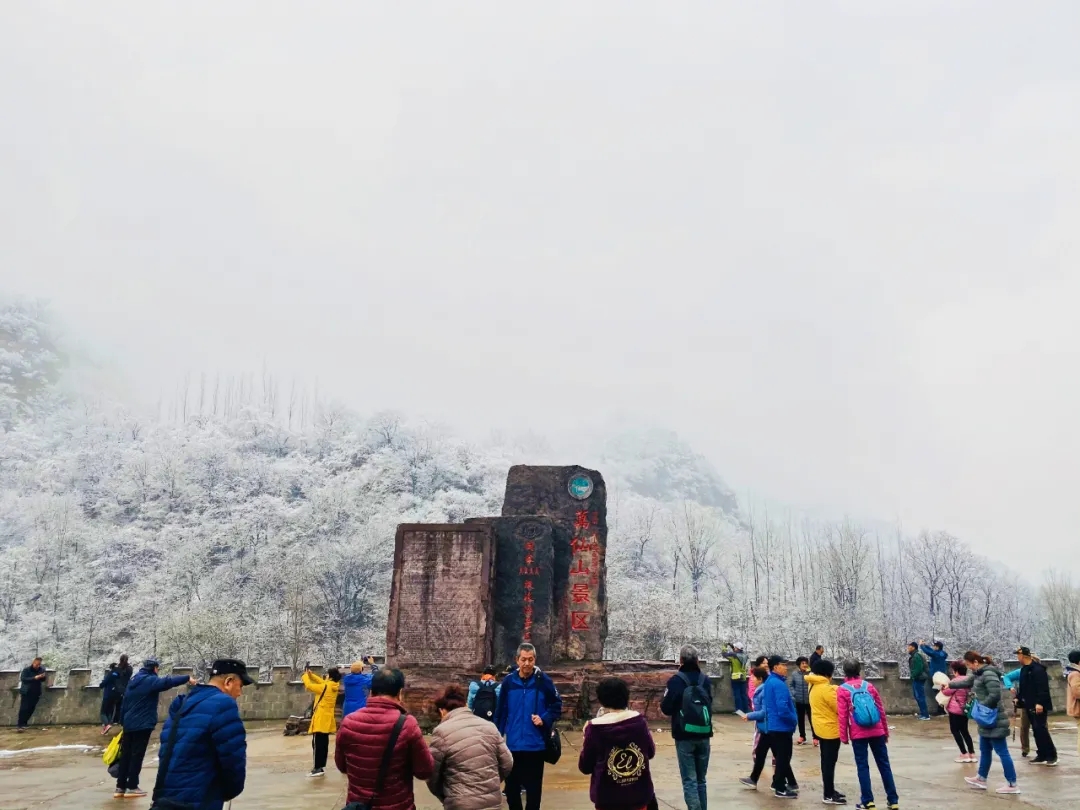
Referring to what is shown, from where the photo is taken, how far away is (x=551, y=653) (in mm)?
14844

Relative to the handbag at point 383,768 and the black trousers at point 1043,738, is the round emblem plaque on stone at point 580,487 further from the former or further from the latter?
the handbag at point 383,768

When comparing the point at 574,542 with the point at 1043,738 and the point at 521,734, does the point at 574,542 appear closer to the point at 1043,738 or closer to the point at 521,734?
the point at 1043,738

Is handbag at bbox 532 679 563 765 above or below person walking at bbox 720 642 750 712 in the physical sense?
above

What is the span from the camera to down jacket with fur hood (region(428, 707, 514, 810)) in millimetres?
4203

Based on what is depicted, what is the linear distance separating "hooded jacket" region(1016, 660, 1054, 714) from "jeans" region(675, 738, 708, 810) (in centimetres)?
565

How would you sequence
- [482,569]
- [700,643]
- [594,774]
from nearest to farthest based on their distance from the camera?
[594,774] < [482,569] < [700,643]

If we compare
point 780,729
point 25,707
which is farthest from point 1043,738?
point 25,707

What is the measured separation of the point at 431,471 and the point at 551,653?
178 feet

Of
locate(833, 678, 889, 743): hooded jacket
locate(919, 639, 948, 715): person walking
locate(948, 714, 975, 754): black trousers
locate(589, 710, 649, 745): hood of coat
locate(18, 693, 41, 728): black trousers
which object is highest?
locate(589, 710, 649, 745): hood of coat

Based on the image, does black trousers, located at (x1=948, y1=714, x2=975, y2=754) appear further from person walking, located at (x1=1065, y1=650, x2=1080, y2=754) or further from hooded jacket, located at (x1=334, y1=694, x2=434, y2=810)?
hooded jacket, located at (x1=334, y1=694, x2=434, y2=810)

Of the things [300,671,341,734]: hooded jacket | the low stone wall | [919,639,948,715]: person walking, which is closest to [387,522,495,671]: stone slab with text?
the low stone wall

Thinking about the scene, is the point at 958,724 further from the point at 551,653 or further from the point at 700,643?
the point at 700,643

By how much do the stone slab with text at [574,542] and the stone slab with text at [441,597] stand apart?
1388 mm

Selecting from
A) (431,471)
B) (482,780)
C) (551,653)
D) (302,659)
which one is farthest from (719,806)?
(431,471)
